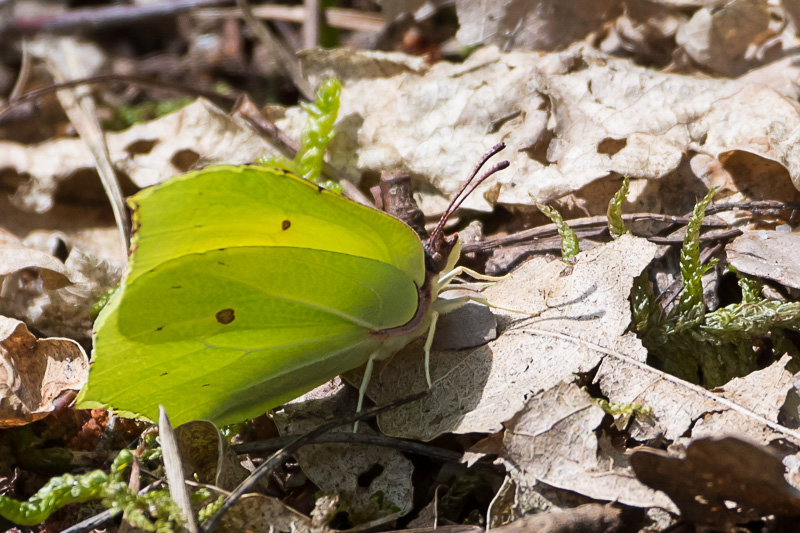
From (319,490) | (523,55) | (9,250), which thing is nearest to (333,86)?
(523,55)

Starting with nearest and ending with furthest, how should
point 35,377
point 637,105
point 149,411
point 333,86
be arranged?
point 149,411
point 35,377
point 637,105
point 333,86

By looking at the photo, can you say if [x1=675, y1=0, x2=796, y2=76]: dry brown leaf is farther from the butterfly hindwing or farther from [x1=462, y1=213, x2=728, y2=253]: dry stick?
the butterfly hindwing

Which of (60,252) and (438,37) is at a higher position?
(438,37)

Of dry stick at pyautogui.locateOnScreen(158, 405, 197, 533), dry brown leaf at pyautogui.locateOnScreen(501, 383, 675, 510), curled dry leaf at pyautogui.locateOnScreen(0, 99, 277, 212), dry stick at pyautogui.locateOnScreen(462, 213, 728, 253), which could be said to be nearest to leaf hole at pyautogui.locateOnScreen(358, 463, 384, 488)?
dry brown leaf at pyautogui.locateOnScreen(501, 383, 675, 510)

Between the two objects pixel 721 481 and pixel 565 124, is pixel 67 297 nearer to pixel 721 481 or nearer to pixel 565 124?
pixel 565 124

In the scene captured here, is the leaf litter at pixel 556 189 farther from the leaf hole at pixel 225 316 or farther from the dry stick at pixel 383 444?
the leaf hole at pixel 225 316

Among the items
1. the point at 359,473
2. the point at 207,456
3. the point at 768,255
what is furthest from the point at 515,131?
the point at 207,456

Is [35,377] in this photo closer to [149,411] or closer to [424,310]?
[149,411]

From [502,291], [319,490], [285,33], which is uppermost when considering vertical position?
[285,33]
